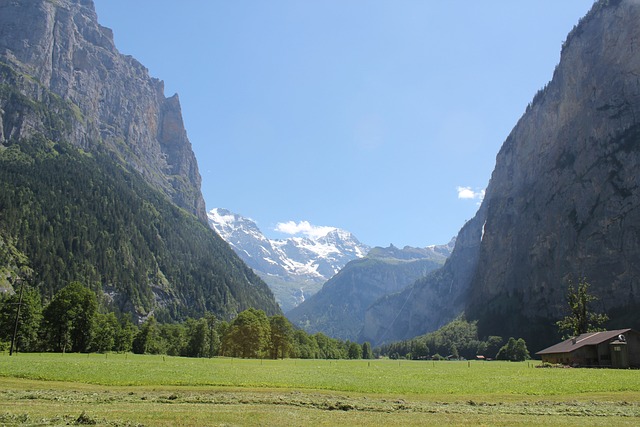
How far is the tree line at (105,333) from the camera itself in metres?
89.0

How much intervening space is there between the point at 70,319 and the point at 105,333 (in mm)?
12400

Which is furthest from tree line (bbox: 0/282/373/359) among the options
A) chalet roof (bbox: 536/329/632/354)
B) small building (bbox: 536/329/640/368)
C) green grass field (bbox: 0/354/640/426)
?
small building (bbox: 536/329/640/368)

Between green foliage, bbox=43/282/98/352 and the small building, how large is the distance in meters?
98.0

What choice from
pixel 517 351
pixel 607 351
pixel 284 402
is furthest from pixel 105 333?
pixel 517 351

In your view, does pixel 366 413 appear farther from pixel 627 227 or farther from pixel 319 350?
pixel 627 227

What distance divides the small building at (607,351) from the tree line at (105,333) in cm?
7573

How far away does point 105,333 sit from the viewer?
4205 inches

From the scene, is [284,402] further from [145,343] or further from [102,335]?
[145,343]

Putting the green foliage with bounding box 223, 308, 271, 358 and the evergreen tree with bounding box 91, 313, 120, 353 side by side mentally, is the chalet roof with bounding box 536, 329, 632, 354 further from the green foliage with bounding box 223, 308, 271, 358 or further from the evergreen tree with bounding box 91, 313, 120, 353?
the evergreen tree with bounding box 91, 313, 120, 353

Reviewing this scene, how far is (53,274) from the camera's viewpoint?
190 m

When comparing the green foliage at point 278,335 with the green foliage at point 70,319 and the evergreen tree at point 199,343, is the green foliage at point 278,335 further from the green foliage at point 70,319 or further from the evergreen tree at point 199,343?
the green foliage at point 70,319

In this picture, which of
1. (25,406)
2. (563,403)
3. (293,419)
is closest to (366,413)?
(293,419)

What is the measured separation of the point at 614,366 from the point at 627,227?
14327 centimetres

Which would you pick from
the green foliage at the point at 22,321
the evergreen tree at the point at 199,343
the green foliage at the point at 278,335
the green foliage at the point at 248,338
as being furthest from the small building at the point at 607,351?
the green foliage at the point at 22,321
